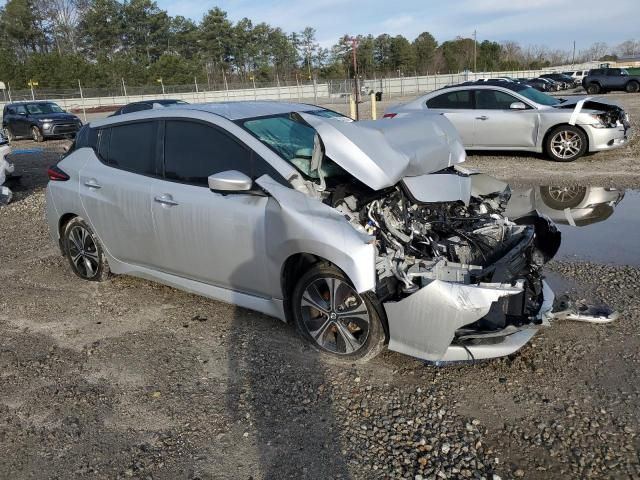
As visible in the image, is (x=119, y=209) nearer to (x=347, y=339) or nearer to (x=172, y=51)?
(x=347, y=339)

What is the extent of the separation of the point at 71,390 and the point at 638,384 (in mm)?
3726

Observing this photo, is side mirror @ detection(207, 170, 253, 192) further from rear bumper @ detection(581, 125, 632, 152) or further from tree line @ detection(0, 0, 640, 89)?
tree line @ detection(0, 0, 640, 89)

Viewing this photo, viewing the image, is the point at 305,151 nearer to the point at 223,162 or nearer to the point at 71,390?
the point at 223,162

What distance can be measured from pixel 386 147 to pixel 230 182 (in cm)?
114

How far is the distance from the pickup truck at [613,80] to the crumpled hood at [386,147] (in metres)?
35.8

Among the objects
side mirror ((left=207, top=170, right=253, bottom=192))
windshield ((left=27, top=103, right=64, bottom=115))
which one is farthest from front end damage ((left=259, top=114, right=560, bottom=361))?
windshield ((left=27, top=103, right=64, bottom=115))

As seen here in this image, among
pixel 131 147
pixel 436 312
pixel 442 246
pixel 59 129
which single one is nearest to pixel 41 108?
pixel 59 129

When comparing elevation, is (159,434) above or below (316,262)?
below

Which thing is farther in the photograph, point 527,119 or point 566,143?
point 527,119

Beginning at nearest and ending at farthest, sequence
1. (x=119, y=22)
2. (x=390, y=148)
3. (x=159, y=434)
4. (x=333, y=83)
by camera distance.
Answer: (x=159, y=434) < (x=390, y=148) < (x=333, y=83) < (x=119, y=22)

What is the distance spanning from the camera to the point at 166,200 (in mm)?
4461

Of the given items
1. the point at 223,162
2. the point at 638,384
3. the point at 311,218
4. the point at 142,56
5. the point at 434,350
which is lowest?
the point at 638,384

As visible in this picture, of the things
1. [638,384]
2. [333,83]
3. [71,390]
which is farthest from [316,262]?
[333,83]

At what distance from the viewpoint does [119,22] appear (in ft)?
245
